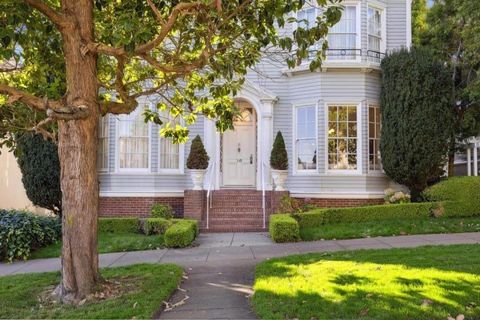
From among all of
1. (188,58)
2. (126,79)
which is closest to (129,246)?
(126,79)

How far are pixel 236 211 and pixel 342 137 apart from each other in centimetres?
433

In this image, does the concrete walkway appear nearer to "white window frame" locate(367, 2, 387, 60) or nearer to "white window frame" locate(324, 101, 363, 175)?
"white window frame" locate(324, 101, 363, 175)

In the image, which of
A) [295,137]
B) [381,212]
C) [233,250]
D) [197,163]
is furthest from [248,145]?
[233,250]

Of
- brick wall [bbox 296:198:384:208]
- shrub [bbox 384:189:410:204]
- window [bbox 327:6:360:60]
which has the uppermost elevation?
window [bbox 327:6:360:60]

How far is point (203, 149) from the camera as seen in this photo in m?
14.6

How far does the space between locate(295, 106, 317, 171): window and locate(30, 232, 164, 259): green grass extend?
5.90 metres

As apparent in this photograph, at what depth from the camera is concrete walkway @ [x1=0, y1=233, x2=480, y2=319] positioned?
6117 millimetres

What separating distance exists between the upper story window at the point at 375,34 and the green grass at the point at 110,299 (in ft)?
35.3

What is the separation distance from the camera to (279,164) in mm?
14445

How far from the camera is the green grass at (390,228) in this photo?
38.7 ft

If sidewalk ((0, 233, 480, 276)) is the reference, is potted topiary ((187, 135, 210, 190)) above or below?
above

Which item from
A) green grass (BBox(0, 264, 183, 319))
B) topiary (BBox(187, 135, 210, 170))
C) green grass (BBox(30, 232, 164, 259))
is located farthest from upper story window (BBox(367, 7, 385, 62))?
green grass (BBox(0, 264, 183, 319))

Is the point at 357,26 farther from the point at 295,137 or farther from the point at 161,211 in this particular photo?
the point at 161,211

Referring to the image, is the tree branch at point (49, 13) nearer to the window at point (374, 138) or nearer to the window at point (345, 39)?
the window at point (345, 39)
